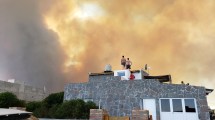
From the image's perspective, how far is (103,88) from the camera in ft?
84.1

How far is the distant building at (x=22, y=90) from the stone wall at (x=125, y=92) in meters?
14.9

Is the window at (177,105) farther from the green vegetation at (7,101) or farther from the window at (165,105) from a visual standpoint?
the green vegetation at (7,101)

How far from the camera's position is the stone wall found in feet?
70.7

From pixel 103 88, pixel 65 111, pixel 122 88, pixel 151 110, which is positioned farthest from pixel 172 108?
pixel 65 111

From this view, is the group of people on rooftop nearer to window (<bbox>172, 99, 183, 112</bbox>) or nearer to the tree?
window (<bbox>172, 99, 183, 112</bbox>)

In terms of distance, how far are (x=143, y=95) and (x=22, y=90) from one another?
25.2 m

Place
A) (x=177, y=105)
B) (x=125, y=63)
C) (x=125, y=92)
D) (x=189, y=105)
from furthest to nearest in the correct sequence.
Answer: (x=125, y=63)
(x=125, y=92)
(x=177, y=105)
(x=189, y=105)

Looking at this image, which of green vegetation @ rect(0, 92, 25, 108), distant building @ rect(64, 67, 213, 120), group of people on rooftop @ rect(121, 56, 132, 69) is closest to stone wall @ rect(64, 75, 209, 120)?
distant building @ rect(64, 67, 213, 120)

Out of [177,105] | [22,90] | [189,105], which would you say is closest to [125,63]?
[177,105]

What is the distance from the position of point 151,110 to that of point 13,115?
17618 millimetres

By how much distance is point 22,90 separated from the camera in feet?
133

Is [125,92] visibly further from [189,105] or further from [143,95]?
[189,105]

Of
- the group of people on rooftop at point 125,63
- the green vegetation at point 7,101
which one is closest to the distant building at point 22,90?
the green vegetation at point 7,101

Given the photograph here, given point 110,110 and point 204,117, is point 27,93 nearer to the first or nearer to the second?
point 110,110
